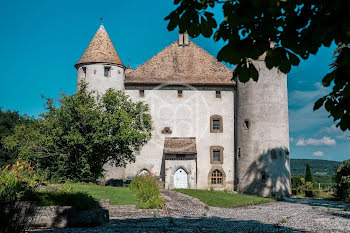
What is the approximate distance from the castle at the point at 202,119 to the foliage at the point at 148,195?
982 cm

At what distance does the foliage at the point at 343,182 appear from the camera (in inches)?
958

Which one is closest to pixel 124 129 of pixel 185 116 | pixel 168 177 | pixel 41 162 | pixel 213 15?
pixel 41 162

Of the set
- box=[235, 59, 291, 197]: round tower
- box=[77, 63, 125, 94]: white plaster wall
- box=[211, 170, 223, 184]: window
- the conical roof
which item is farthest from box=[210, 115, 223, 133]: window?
the conical roof

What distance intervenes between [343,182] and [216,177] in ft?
33.5

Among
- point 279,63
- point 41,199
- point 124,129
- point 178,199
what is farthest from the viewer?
point 124,129

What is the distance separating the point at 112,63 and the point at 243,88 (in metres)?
11.3

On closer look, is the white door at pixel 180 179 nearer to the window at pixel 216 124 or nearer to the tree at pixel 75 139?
the window at pixel 216 124

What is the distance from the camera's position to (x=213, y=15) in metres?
3.66

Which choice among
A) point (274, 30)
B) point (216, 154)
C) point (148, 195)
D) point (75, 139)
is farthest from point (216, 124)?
point (274, 30)

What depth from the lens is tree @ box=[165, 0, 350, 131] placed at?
8.45 feet

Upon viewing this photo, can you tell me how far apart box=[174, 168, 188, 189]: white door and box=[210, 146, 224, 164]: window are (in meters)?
3.28

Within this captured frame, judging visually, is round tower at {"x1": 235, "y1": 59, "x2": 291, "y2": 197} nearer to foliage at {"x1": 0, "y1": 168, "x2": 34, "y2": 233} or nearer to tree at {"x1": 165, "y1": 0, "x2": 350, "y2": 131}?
foliage at {"x1": 0, "y1": 168, "x2": 34, "y2": 233}

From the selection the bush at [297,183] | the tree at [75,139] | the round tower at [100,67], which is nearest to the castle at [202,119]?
the round tower at [100,67]

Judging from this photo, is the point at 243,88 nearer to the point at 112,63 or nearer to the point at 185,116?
the point at 185,116
